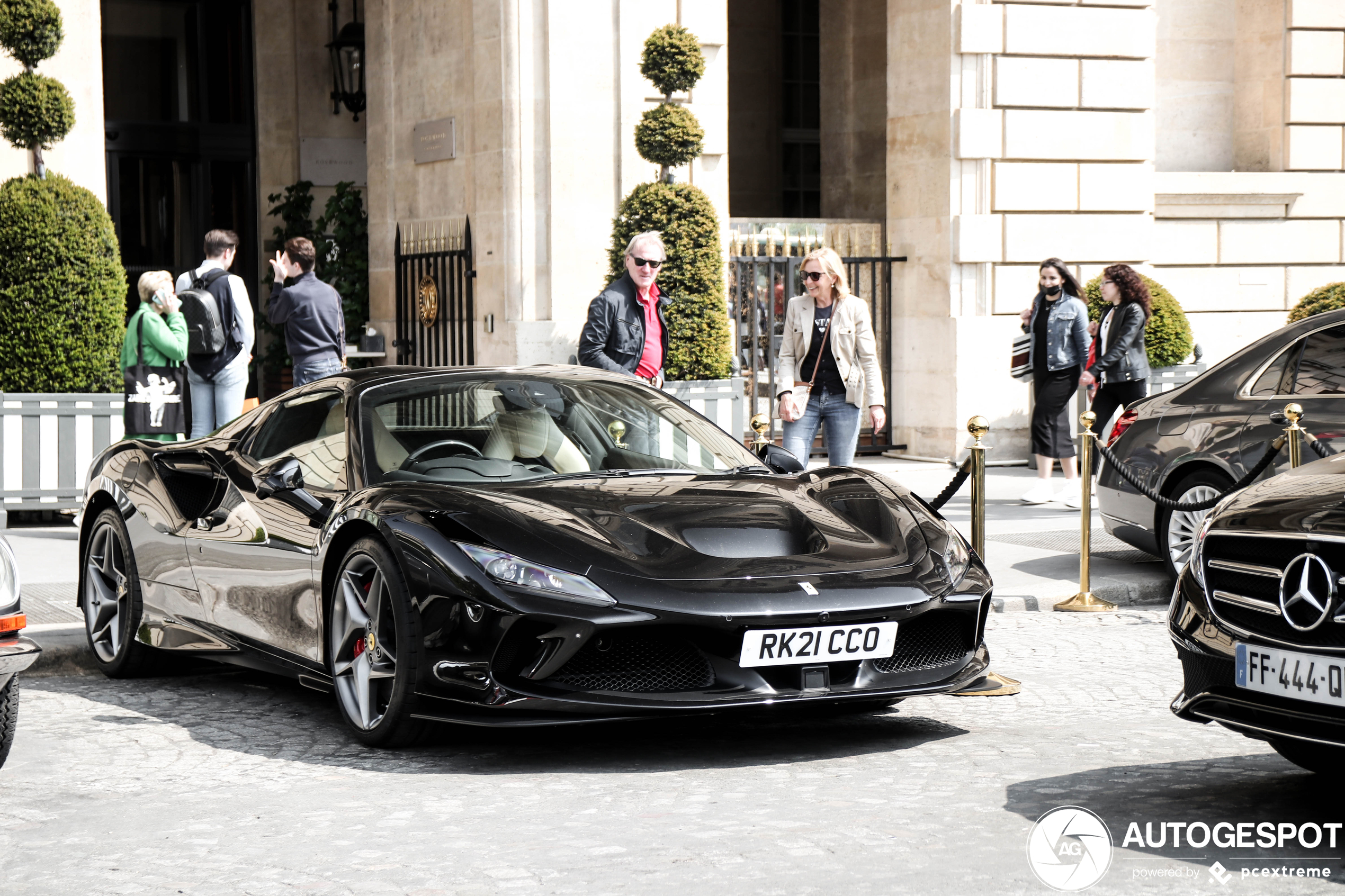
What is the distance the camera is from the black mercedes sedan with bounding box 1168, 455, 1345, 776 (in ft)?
14.9

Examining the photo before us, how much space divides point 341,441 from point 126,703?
142 centimetres

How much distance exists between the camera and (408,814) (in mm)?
5082

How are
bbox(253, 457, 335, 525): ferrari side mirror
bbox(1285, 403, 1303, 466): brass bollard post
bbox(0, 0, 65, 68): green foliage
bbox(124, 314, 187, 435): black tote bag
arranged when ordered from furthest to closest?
bbox(0, 0, 65, 68): green foliage < bbox(124, 314, 187, 435): black tote bag < bbox(1285, 403, 1303, 466): brass bollard post < bbox(253, 457, 335, 525): ferrari side mirror

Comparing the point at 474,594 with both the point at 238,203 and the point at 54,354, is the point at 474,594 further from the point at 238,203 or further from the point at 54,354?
the point at 238,203

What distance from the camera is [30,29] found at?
12.9m

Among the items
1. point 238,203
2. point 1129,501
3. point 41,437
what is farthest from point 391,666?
point 238,203

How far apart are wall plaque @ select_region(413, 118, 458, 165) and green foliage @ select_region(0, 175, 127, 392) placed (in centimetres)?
404

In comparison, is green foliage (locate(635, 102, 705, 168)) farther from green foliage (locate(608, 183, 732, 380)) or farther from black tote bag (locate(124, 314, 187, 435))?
black tote bag (locate(124, 314, 187, 435))

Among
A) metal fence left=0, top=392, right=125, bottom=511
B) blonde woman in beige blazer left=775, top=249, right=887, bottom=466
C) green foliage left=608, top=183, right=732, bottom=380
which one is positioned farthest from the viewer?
green foliage left=608, top=183, right=732, bottom=380

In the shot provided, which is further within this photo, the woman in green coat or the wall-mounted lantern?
the wall-mounted lantern

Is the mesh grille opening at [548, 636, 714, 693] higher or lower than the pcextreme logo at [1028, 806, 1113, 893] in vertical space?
higher

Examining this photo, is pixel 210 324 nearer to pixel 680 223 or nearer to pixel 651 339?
pixel 651 339

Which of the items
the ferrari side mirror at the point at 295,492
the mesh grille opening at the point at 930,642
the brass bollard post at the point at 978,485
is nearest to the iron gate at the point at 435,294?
the brass bollard post at the point at 978,485

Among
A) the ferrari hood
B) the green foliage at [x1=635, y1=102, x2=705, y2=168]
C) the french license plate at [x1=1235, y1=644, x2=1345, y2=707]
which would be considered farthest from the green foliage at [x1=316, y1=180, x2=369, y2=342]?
the french license plate at [x1=1235, y1=644, x2=1345, y2=707]
